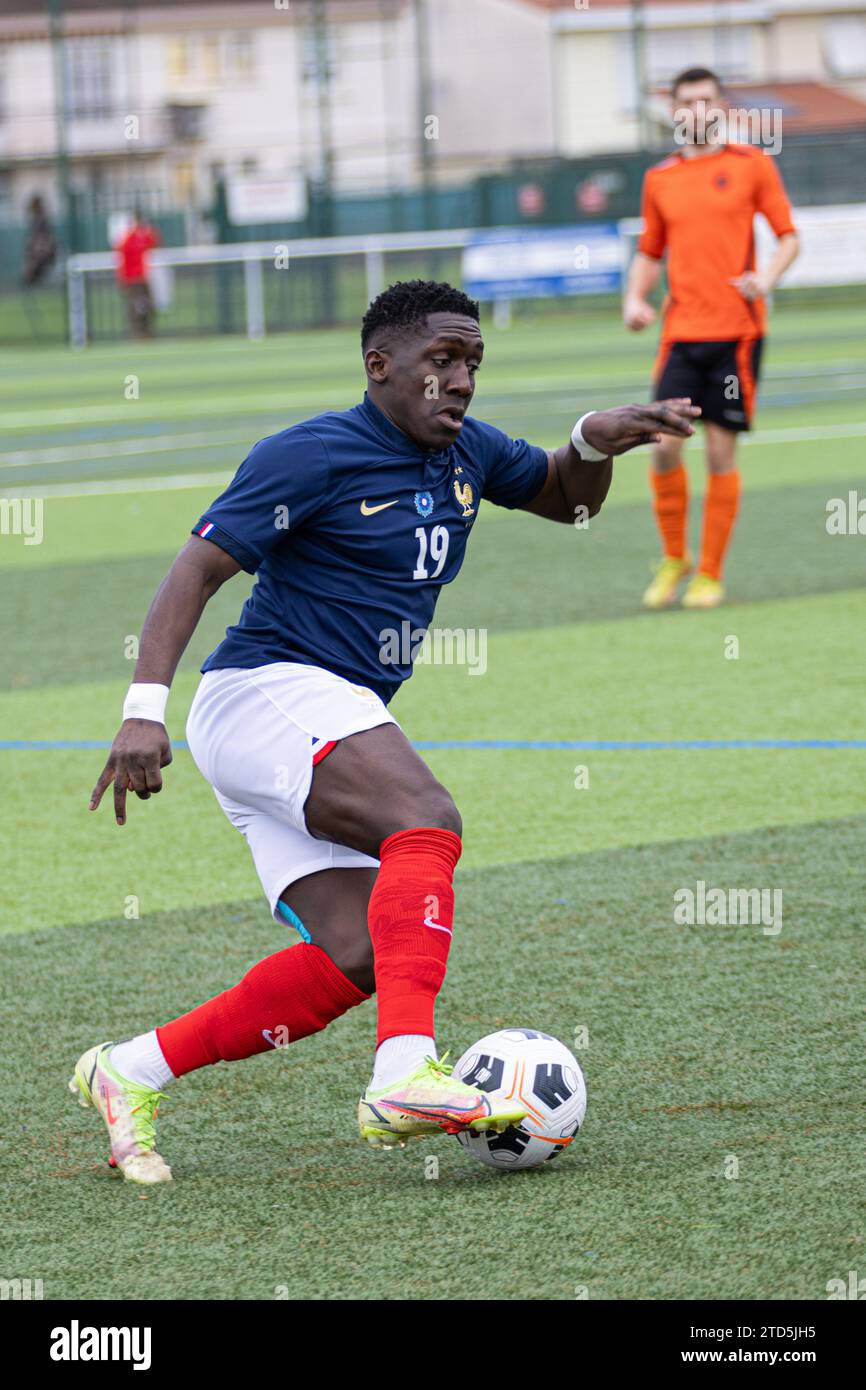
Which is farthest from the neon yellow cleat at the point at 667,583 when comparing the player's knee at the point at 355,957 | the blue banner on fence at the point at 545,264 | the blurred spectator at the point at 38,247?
the blurred spectator at the point at 38,247

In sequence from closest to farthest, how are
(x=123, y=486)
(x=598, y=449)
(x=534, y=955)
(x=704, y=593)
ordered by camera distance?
(x=598, y=449) < (x=534, y=955) < (x=704, y=593) < (x=123, y=486)

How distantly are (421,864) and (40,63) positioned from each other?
78772 millimetres

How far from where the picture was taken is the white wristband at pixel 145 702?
3.78m

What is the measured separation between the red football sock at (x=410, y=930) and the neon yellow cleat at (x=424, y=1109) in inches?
3.9

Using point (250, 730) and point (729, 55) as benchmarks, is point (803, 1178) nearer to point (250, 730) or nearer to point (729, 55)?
point (250, 730)

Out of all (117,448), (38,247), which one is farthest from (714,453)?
(38,247)

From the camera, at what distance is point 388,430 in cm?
416

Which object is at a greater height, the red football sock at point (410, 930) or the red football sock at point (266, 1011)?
the red football sock at point (410, 930)

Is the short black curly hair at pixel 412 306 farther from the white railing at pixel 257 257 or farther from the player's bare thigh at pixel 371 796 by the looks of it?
the white railing at pixel 257 257


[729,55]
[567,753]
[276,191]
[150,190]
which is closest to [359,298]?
[276,191]

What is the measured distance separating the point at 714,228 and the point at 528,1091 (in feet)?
22.6

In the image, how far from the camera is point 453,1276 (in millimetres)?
3365

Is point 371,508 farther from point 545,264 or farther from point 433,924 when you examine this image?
point 545,264

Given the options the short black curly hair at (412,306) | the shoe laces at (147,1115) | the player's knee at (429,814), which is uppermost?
the short black curly hair at (412,306)
